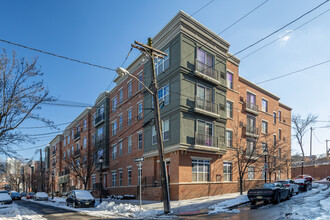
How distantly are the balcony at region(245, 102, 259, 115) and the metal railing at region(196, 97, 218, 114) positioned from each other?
26.5 feet

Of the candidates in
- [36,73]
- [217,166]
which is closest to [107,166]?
[217,166]

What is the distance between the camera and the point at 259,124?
113 ft

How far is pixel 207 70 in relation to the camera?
85.5 feet

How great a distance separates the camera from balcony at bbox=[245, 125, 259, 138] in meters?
32.0

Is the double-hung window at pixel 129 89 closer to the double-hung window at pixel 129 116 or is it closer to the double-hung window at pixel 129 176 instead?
the double-hung window at pixel 129 116

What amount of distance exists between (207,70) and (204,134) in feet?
20.0

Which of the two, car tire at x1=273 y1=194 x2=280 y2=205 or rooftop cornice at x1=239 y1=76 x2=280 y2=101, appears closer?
car tire at x1=273 y1=194 x2=280 y2=205

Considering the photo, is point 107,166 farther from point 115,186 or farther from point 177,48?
point 177,48

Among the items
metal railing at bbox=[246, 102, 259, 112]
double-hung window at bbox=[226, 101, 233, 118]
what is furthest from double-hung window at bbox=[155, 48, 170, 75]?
metal railing at bbox=[246, 102, 259, 112]

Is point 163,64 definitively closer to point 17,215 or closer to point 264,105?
point 17,215

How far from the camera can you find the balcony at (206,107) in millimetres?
24461

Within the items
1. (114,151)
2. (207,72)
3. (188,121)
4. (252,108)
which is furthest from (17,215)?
(252,108)

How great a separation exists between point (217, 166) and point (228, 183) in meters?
2.43

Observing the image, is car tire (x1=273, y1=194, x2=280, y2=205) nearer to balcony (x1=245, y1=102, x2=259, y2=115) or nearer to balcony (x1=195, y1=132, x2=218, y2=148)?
balcony (x1=195, y1=132, x2=218, y2=148)
